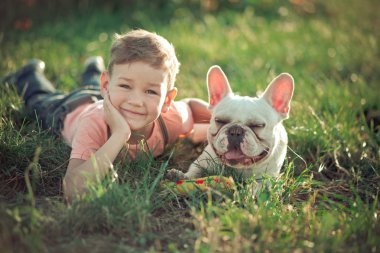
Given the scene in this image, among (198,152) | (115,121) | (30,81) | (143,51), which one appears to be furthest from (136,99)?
(30,81)

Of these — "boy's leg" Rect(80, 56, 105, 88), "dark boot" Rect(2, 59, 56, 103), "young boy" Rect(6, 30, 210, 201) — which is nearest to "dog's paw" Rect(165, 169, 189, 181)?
"young boy" Rect(6, 30, 210, 201)

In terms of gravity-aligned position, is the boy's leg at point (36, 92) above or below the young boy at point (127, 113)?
below

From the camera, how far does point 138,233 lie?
2.21 meters

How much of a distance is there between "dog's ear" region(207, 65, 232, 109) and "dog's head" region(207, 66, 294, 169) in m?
0.09

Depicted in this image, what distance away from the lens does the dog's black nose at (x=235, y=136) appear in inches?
104

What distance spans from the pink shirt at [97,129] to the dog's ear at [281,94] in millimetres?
797

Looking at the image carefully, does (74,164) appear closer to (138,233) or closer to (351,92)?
(138,233)

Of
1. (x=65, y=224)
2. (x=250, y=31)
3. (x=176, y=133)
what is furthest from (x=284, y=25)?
(x=65, y=224)

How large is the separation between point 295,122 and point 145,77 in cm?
147

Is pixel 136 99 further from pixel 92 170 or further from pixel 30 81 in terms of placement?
pixel 30 81

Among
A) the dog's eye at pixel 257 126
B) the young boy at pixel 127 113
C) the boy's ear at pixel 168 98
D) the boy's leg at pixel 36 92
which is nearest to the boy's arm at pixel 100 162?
the young boy at pixel 127 113

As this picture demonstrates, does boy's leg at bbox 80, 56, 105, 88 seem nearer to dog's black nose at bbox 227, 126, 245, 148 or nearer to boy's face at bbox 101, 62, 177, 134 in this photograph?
boy's face at bbox 101, 62, 177, 134

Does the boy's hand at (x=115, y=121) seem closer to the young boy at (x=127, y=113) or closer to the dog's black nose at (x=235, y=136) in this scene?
the young boy at (x=127, y=113)

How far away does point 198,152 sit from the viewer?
3518mm
